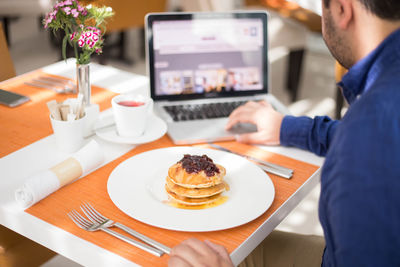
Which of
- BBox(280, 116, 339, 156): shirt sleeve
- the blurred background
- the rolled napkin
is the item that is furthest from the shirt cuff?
the blurred background

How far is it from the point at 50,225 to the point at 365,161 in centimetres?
59

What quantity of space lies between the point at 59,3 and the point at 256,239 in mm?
730

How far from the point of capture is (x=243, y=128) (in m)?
1.40

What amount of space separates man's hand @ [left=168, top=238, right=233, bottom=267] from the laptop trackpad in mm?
537

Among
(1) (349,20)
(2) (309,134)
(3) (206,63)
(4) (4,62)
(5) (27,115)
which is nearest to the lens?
(1) (349,20)

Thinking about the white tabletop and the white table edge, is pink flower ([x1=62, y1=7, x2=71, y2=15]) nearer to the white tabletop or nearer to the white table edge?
the white tabletop

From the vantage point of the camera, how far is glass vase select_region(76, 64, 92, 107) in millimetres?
1292

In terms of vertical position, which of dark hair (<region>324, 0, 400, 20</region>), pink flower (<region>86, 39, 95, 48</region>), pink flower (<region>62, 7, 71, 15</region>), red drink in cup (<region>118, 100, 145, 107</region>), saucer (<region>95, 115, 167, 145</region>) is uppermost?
dark hair (<region>324, 0, 400, 20</region>)

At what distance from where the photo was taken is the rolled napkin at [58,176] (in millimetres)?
979

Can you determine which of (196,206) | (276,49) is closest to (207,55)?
(196,206)

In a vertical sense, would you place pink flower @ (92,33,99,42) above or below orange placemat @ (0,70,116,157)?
above

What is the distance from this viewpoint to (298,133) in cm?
128

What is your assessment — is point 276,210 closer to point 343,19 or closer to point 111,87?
point 343,19

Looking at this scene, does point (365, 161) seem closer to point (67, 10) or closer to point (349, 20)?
point (349, 20)
